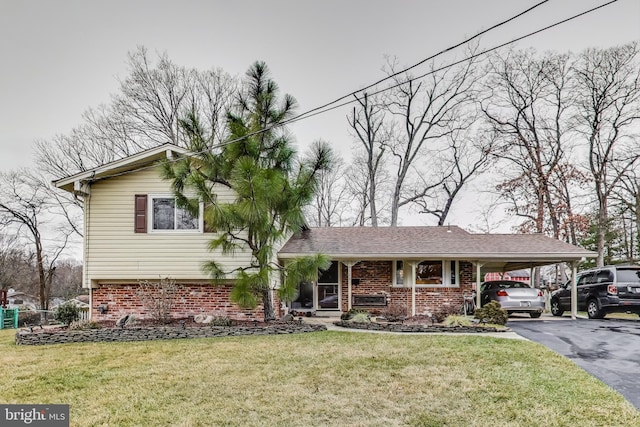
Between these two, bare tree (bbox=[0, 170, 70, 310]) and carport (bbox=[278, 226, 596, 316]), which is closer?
carport (bbox=[278, 226, 596, 316])

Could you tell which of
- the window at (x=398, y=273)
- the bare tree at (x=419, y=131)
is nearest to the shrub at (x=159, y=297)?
the window at (x=398, y=273)

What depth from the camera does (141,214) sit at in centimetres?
1281

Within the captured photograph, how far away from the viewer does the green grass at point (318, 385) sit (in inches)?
207

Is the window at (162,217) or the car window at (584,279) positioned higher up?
the window at (162,217)

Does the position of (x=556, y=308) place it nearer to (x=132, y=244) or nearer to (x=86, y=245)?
(x=132, y=244)

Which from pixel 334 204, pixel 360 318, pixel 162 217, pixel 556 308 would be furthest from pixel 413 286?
pixel 334 204

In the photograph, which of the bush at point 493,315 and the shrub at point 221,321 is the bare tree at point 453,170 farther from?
the shrub at point 221,321

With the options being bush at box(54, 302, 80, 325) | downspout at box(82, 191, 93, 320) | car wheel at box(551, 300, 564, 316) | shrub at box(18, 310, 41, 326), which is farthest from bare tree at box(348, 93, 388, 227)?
bush at box(54, 302, 80, 325)

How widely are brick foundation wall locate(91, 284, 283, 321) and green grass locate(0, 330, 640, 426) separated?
367cm

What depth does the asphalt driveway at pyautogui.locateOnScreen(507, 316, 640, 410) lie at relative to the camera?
6.66 m

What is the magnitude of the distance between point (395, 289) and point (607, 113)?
15223 millimetres

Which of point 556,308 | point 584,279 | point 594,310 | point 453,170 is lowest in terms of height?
point 556,308

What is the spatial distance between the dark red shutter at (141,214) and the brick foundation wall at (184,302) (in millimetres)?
1618

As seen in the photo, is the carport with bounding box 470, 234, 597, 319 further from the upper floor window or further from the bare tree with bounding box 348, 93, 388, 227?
the bare tree with bounding box 348, 93, 388, 227
